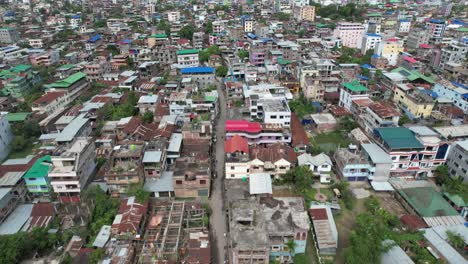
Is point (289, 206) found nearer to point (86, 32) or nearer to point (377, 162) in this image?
point (377, 162)

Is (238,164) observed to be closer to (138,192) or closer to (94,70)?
(138,192)

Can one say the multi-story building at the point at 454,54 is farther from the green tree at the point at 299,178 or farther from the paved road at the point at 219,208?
the paved road at the point at 219,208

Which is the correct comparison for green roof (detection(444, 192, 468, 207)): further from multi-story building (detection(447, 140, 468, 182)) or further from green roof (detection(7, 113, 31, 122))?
green roof (detection(7, 113, 31, 122))

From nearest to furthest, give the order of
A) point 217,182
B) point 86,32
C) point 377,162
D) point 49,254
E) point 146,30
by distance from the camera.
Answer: point 49,254 → point 377,162 → point 217,182 → point 86,32 → point 146,30

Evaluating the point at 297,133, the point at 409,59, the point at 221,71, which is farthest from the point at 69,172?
the point at 409,59

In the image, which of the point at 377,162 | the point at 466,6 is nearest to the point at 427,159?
the point at 377,162

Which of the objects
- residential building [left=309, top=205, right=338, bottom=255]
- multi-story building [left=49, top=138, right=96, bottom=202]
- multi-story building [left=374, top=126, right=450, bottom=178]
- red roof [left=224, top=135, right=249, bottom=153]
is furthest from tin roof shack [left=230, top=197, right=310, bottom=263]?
multi-story building [left=49, top=138, right=96, bottom=202]
